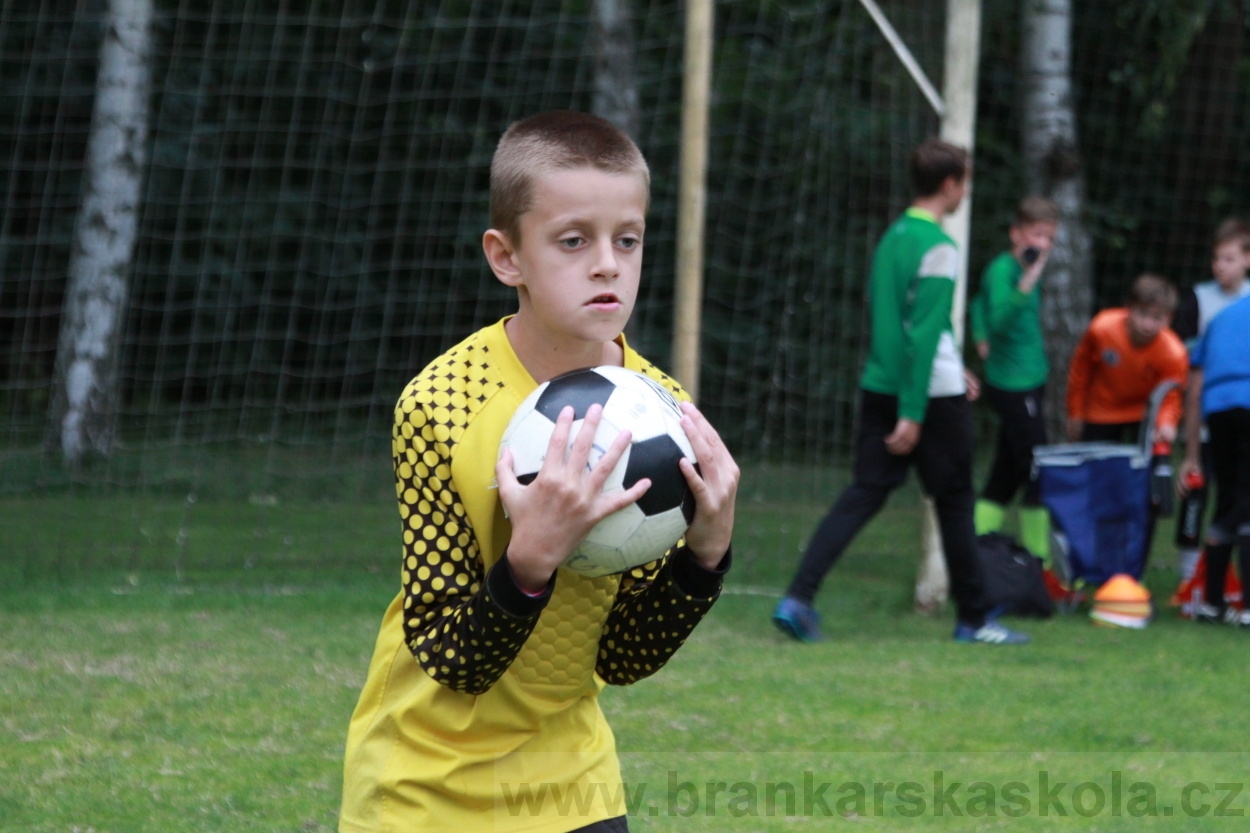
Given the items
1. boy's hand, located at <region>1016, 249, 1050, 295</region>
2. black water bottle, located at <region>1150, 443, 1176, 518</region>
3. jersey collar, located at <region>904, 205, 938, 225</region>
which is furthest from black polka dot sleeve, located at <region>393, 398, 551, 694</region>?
black water bottle, located at <region>1150, 443, 1176, 518</region>

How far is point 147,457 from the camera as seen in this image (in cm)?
1129

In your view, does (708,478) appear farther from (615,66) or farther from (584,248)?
(615,66)

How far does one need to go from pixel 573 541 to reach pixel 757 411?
941 cm

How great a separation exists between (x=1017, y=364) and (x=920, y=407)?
60.9 inches

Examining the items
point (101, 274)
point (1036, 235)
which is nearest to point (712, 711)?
point (1036, 235)

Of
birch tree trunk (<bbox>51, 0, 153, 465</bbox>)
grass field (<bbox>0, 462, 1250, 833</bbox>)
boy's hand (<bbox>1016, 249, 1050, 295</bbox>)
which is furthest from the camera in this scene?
birch tree trunk (<bbox>51, 0, 153, 465</bbox>)

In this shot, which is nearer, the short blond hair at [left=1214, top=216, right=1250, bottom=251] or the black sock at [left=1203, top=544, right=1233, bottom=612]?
the black sock at [left=1203, top=544, right=1233, bottom=612]

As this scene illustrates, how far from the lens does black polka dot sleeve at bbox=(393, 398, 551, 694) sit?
2.04m

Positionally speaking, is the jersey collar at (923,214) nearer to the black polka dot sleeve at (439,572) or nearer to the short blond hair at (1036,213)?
the short blond hair at (1036,213)

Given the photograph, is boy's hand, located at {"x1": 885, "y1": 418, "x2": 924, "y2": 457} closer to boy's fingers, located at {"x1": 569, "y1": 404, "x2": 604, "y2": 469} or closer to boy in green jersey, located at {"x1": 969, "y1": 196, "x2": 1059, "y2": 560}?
boy in green jersey, located at {"x1": 969, "y1": 196, "x2": 1059, "y2": 560}

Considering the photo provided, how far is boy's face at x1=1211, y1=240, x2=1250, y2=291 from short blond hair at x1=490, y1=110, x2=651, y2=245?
5.92m

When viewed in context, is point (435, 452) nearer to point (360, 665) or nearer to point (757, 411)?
point (360, 665)

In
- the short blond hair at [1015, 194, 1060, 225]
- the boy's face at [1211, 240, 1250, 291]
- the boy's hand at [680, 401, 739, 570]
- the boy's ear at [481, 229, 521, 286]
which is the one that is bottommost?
the boy's hand at [680, 401, 739, 570]

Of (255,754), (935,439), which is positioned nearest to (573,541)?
(255,754)
